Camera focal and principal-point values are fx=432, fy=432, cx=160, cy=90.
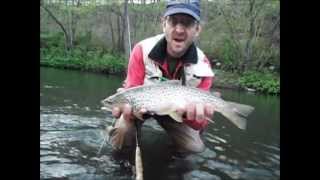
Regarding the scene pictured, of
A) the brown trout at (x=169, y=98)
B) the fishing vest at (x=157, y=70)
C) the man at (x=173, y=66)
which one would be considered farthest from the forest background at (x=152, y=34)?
the brown trout at (x=169, y=98)

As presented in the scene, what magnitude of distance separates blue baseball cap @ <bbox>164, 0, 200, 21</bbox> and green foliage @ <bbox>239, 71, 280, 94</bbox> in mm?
7998

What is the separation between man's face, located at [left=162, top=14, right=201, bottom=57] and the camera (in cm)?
321

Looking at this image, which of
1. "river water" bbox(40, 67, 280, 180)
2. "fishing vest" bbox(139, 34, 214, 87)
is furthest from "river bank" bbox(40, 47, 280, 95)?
"fishing vest" bbox(139, 34, 214, 87)

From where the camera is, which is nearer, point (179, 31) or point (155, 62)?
point (179, 31)

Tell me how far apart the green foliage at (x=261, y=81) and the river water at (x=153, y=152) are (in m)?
5.53

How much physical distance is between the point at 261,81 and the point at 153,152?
867 centimetres

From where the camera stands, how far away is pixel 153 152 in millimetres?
3873

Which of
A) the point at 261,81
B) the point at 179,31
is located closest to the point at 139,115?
the point at 179,31

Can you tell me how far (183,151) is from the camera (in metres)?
3.93

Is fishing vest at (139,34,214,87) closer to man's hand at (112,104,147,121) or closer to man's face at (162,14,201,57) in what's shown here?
man's face at (162,14,201,57)

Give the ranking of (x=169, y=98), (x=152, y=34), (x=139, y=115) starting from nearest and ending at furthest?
(x=169, y=98) → (x=139, y=115) → (x=152, y=34)

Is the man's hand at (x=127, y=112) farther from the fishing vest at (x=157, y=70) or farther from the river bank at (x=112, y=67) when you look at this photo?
the river bank at (x=112, y=67)

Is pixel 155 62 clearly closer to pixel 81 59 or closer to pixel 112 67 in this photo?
pixel 112 67
